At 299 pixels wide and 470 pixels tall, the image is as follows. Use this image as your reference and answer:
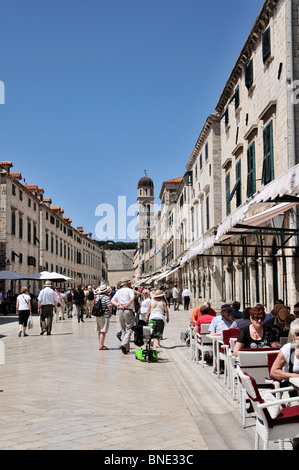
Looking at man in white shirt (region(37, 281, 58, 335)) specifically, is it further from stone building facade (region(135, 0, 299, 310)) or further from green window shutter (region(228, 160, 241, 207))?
green window shutter (region(228, 160, 241, 207))

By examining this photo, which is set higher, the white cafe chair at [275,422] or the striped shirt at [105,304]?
the striped shirt at [105,304]

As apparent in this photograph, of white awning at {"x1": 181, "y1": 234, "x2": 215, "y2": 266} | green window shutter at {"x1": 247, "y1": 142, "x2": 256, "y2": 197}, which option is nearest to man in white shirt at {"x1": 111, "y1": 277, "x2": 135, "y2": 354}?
white awning at {"x1": 181, "y1": 234, "x2": 215, "y2": 266}

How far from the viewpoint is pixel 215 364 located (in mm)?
9820

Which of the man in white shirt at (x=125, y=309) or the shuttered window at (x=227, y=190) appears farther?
the shuttered window at (x=227, y=190)

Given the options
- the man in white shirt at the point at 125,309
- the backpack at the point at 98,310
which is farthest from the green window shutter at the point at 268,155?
the backpack at the point at 98,310

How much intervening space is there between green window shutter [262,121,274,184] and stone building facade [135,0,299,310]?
31mm

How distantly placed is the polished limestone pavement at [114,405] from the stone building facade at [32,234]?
26020mm

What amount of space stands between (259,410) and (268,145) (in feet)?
45.4

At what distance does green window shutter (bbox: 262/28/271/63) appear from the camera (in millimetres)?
17172

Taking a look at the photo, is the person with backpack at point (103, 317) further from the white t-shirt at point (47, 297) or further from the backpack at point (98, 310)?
the white t-shirt at point (47, 297)

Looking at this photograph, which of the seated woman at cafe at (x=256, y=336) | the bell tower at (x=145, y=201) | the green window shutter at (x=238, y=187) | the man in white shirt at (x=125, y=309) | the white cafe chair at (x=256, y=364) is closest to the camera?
the white cafe chair at (x=256, y=364)

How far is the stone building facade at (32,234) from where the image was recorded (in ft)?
121

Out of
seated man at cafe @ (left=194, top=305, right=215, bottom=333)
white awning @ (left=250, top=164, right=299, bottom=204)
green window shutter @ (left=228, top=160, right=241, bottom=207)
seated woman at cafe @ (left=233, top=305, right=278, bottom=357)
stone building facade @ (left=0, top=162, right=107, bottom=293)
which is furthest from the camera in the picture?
stone building facade @ (left=0, top=162, right=107, bottom=293)

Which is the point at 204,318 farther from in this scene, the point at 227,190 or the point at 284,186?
the point at 227,190
